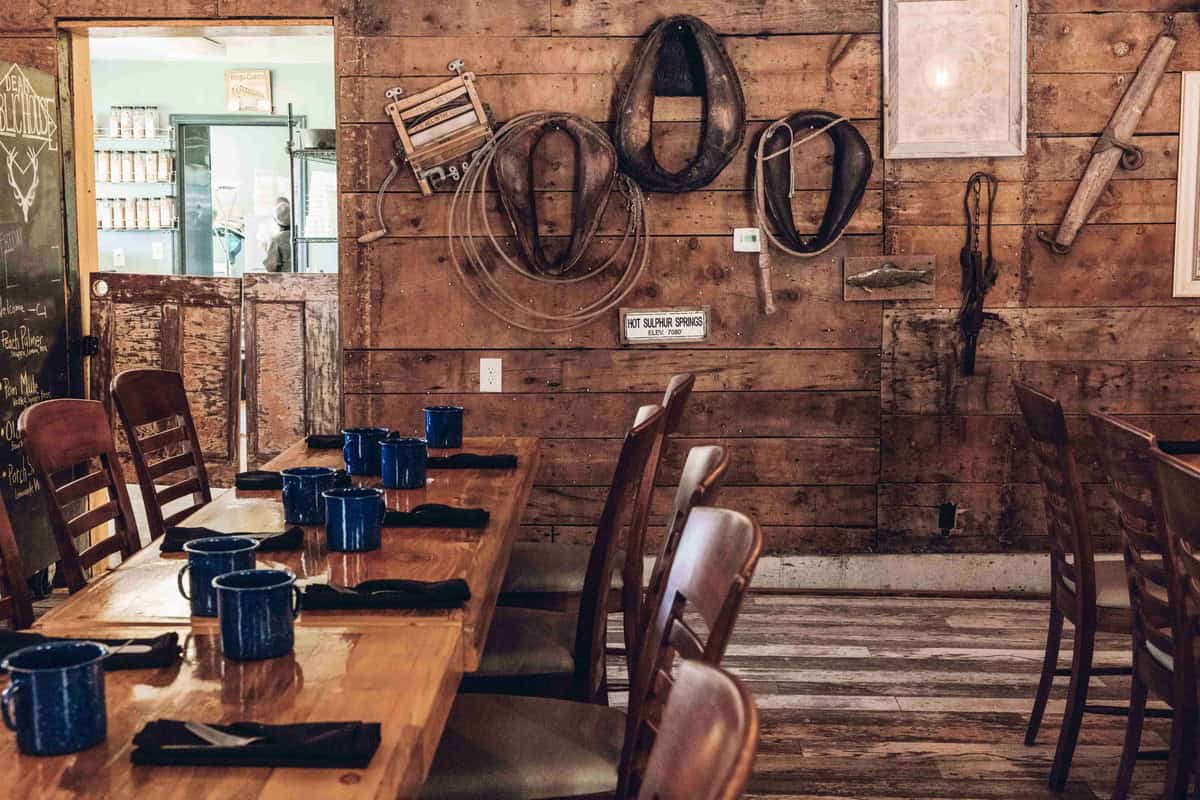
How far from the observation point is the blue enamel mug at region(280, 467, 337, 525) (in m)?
2.11

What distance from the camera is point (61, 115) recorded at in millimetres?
4371

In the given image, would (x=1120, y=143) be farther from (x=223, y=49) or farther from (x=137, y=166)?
(x=137, y=166)

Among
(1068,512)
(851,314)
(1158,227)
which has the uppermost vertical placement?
(1158,227)

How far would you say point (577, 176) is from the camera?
423 cm

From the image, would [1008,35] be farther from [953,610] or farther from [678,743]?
[678,743]

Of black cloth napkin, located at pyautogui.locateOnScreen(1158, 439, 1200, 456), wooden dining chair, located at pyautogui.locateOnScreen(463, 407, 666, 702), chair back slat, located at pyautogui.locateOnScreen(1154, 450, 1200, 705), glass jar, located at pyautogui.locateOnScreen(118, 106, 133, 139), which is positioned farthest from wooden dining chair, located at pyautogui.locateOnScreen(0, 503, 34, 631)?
glass jar, located at pyautogui.locateOnScreen(118, 106, 133, 139)

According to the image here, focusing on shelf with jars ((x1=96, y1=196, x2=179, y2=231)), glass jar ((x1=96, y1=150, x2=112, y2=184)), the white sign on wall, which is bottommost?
the white sign on wall

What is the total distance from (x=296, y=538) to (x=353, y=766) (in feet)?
3.00

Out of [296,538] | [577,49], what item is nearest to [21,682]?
[296,538]

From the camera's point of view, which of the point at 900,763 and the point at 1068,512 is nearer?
the point at 1068,512

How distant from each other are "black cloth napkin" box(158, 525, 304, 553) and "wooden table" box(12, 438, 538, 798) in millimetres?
22

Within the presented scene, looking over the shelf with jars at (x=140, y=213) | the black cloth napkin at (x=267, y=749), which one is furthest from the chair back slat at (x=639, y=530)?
the shelf with jars at (x=140, y=213)

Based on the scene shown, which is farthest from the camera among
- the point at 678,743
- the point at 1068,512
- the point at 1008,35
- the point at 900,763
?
the point at 1008,35

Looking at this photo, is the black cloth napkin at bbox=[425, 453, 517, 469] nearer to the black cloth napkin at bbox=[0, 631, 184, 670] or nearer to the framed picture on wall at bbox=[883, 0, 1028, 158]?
the black cloth napkin at bbox=[0, 631, 184, 670]
